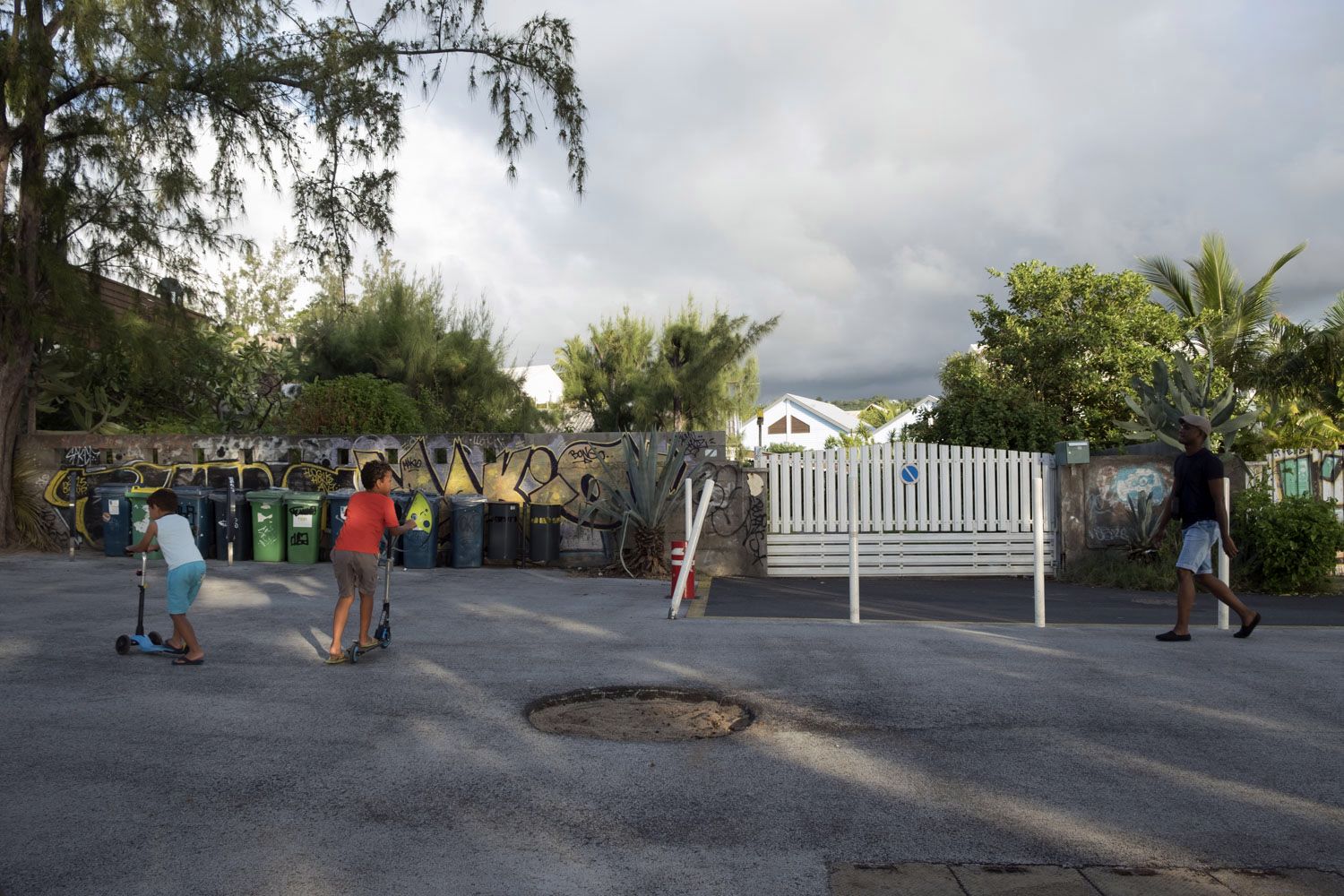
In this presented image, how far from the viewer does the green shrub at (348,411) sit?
51.3 ft

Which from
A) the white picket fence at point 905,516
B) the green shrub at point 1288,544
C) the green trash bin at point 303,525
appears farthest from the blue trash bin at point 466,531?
the green shrub at point 1288,544

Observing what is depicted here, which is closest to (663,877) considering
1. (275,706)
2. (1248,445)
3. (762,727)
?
(762,727)

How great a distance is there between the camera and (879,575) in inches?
512

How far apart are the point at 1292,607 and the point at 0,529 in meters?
17.3

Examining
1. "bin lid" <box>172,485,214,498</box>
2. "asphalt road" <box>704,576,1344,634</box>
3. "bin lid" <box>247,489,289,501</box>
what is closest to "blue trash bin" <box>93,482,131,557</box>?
"bin lid" <box>172,485,214,498</box>

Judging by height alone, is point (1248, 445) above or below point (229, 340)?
below

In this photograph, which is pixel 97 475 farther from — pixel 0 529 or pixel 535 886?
pixel 535 886

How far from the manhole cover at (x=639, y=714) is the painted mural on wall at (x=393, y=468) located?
745cm

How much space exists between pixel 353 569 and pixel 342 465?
8.67m

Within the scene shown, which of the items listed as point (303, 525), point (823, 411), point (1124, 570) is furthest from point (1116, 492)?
point (823, 411)

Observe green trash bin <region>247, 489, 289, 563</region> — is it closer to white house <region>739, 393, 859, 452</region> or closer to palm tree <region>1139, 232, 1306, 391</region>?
palm tree <region>1139, 232, 1306, 391</region>

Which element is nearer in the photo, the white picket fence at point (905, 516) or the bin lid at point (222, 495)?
the white picket fence at point (905, 516)

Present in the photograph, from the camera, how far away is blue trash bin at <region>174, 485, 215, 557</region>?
45.5 ft

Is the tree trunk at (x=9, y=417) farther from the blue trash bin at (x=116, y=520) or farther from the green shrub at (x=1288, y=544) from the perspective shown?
the green shrub at (x=1288, y=544)
